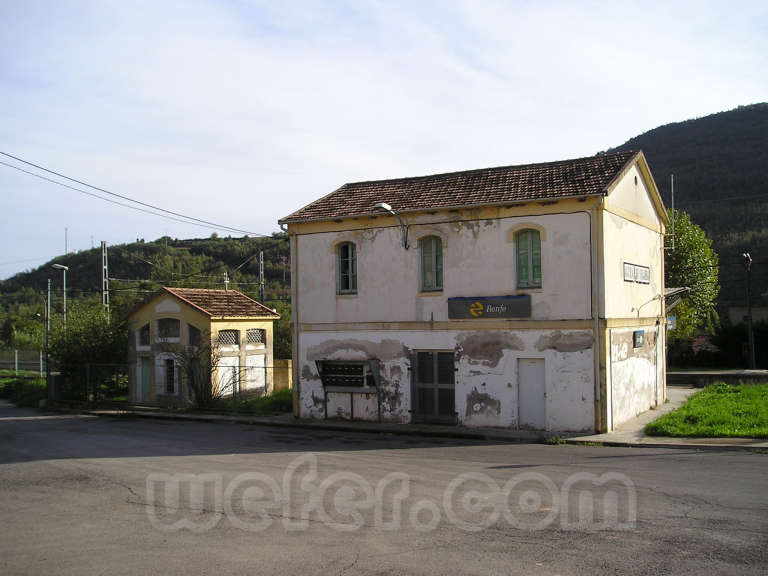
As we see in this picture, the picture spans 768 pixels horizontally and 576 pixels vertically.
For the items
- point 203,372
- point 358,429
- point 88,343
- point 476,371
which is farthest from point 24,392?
point 476,371

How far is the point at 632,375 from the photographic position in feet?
62.5

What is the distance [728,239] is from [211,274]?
46449 mm

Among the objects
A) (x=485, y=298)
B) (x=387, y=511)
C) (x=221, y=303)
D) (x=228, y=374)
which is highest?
(x=221, y=303)

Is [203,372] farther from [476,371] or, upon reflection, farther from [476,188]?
[476,188]

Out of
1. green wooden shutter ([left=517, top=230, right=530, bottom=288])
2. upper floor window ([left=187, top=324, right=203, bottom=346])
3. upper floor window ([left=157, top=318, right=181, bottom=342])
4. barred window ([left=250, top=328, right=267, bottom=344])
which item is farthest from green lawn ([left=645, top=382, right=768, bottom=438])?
upper floor window ([left=157, top=318, right=181, bottom=342])

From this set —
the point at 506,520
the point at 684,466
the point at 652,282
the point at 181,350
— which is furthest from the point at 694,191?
the point at 506,520

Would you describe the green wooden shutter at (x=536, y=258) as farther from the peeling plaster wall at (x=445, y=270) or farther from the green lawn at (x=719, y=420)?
the green lawn at (x=719, y=420)

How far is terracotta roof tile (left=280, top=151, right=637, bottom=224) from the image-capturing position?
57.8 feet

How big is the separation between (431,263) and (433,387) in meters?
3.38

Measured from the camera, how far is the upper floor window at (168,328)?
27078 millimetres

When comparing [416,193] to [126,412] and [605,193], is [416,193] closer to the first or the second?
[605,193]

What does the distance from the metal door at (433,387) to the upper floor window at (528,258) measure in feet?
9.20

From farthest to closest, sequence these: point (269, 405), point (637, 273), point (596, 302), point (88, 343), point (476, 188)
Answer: point (88, 343), point (269, 405), point (637, 273), point (476, 188), point (596, 302)

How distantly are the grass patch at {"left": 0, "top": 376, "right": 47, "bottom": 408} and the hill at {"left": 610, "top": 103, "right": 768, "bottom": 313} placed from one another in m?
47.0
